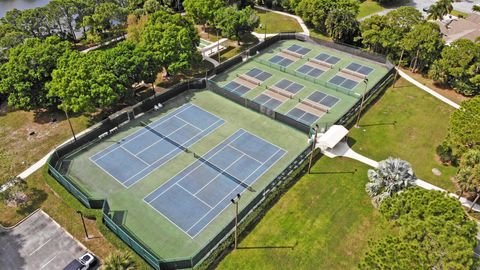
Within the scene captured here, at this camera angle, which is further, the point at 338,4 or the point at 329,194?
the point at 338,4

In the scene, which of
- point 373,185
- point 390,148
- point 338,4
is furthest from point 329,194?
point 338,4

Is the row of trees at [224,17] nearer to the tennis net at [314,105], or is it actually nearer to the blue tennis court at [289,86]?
the blue tennis court at [289,86]

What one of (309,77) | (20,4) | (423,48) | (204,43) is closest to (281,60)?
(309,77)

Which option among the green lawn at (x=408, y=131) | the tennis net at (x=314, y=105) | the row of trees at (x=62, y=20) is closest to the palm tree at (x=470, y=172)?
the green lawn at (x=408, y=131)

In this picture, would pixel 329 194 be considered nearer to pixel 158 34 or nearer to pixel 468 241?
pixel 468 241

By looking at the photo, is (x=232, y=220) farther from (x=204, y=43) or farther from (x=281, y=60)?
(x=204, y=43)

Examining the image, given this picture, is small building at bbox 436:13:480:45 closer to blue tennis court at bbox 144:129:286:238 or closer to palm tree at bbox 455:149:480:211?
palm tree at bbox 455:149:480:211

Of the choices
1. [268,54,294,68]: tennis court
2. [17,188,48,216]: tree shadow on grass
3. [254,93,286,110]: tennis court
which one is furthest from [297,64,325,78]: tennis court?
[17,188,48,216]: tree shadow on grass
